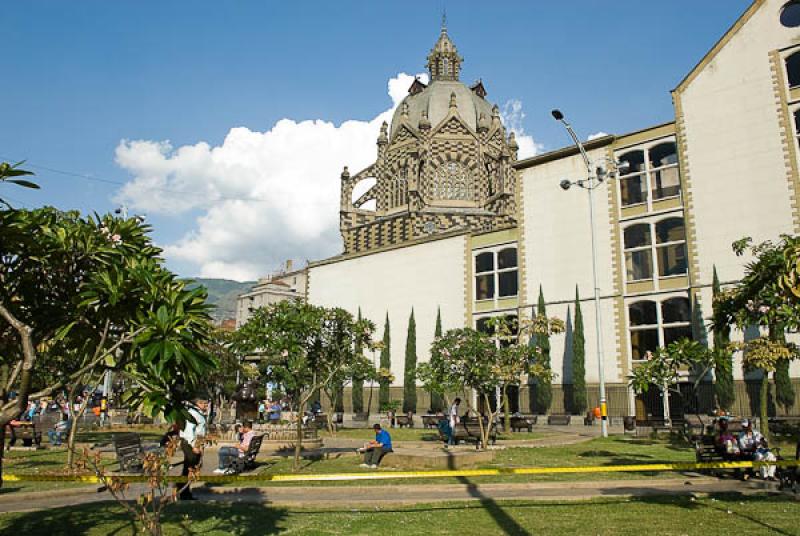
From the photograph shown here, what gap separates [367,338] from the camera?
2077 centimetres

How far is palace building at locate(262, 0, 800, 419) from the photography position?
3384 centimetres

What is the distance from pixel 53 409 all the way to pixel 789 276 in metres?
55.9

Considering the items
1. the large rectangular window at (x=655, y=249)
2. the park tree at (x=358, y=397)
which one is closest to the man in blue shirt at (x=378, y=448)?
the large rectangular window at (x=655, y=249)

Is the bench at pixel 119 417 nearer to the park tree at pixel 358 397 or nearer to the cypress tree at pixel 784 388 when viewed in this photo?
the park tree at pixel 358 397

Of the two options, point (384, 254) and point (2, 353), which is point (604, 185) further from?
point (2, 353)

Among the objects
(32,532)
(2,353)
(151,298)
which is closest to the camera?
(151,298)

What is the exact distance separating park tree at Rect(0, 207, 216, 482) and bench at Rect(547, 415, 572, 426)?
31.9 metres

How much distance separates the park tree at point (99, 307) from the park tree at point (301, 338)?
378 inches

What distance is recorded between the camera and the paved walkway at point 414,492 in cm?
1135

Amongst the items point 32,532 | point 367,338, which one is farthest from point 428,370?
point 32,532

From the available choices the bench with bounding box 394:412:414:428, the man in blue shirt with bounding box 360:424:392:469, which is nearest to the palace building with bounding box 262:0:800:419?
the bench with bounding box 394:412:414:428

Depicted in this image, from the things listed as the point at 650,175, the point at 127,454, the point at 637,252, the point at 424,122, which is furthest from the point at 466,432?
the point at 424,122

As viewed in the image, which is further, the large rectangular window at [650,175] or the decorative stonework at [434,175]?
the decorative stonework at [434,175]

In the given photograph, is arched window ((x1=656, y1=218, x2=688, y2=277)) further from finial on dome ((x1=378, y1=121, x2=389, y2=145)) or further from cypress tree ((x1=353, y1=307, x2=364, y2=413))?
finial on dome ((x1=378, y1=121, x2=389, y2=145))
